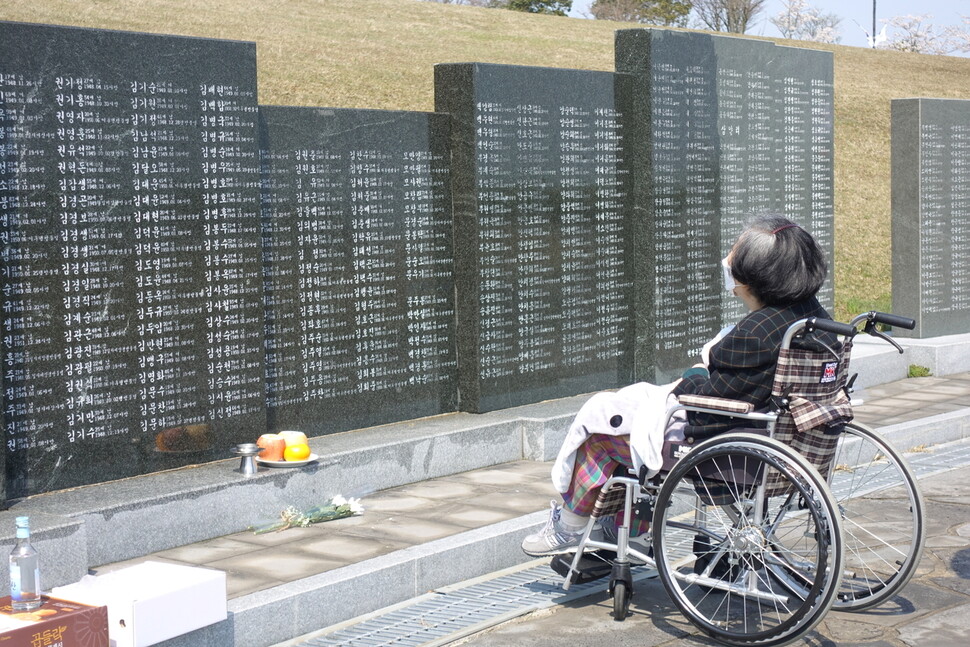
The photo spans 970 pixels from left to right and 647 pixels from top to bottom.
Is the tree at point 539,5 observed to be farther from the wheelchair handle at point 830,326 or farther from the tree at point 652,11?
the wheelchair handle at point 830,326

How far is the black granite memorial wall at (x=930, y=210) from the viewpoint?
11156 millimetres

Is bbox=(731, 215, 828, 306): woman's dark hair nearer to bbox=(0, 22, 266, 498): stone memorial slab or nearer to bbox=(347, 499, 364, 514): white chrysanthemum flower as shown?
bbox=(347, 499, 364, 514): white chrysanthemum flower

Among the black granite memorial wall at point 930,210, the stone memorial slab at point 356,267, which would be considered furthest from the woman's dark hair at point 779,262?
the black granite memorial wall at point 930,210

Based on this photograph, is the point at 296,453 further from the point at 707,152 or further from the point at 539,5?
the point at 539,5

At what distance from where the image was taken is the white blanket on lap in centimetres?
461

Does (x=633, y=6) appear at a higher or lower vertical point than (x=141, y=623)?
higher

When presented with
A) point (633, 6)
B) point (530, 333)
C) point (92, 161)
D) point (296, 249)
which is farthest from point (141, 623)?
point (633, 6)

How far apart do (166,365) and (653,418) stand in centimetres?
258

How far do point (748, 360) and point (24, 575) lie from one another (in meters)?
2.57

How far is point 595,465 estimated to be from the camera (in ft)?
15.7

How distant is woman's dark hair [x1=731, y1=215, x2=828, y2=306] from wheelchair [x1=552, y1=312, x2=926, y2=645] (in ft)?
0.65

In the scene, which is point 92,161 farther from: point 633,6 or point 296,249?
point 633,6

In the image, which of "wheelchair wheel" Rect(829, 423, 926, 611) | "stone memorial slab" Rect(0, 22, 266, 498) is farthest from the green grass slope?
"stone memorial slab" Rect(0, 22, 266, 498)

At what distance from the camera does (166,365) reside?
6.04m
